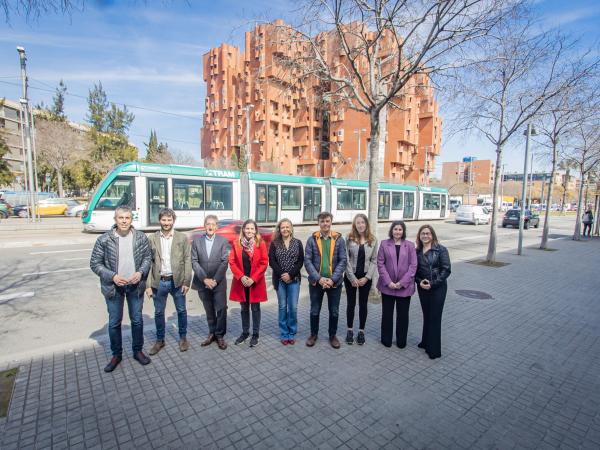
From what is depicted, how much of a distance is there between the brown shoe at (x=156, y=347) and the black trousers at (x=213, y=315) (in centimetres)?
64

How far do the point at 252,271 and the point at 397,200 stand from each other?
952 inches

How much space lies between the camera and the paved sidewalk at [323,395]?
108 inches

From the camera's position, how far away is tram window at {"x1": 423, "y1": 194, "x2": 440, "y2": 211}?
30.0 m

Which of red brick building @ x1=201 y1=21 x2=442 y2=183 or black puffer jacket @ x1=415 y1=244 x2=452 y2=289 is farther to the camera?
red brick building @ x1=201 y1=21 x2=442 y2=183

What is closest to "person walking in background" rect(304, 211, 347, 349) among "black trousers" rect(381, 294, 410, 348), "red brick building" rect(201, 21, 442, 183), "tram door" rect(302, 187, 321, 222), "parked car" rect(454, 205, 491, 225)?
"black trousers" rect(381, 294, 410, 348)

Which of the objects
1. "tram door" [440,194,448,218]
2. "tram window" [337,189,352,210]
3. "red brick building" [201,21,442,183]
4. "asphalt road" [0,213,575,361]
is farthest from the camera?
"red brick building" [201,21,442,183]

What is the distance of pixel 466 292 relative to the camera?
7320 mm

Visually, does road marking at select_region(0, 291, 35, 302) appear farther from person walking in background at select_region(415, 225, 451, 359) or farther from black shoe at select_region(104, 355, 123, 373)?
person walking in background at select_region(415, 225, 451, 359)

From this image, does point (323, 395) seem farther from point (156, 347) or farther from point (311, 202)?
point (311, 202)

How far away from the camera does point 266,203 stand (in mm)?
18453

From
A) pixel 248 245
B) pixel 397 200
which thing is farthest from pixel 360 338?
pixel 397 200

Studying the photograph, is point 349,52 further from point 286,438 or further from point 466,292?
point 286,438

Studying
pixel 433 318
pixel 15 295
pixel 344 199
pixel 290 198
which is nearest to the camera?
pixel 433 318

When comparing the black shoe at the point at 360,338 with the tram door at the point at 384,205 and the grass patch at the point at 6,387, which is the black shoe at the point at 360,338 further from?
the tram door at the point at 384,205
